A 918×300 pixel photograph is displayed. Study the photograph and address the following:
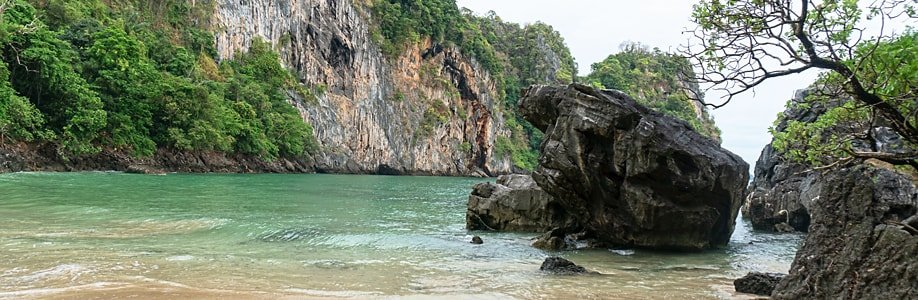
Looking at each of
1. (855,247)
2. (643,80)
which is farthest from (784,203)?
(643,80)

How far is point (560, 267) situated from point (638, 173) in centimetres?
364

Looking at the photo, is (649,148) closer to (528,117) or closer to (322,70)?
(528,117)

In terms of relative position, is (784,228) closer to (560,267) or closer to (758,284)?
(758,284)

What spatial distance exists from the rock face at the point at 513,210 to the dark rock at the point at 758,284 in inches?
283

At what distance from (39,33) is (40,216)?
22.9 m

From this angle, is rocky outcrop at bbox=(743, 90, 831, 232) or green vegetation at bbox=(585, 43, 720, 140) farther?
green vegetation at bbox=(585, 43, 720, 140)

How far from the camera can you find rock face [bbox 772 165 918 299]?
17.0 feet

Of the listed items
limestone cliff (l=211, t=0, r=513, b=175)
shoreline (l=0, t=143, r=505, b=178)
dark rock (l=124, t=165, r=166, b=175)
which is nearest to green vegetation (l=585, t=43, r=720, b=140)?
limestone cliff (l=211, t=0, r=513, b=175)

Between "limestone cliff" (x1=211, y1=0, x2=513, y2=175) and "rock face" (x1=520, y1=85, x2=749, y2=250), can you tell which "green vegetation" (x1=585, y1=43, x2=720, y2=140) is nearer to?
"limestone cliff" (x1=211, y1=0, x2=513, y2=175)

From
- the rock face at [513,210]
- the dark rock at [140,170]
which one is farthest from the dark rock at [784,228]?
the dark rock at [140,170]

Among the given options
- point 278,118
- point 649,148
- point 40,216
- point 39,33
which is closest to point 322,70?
point 278,118

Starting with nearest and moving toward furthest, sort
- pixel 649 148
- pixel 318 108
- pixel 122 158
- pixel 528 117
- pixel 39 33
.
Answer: pixel 649 148 < pixel 528 117 < pixel 39 33 < pixel 122 158 < pixel 318 108

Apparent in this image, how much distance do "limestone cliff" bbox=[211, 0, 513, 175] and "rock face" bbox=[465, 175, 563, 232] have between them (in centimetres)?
4409

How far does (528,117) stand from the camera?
50.0ft
